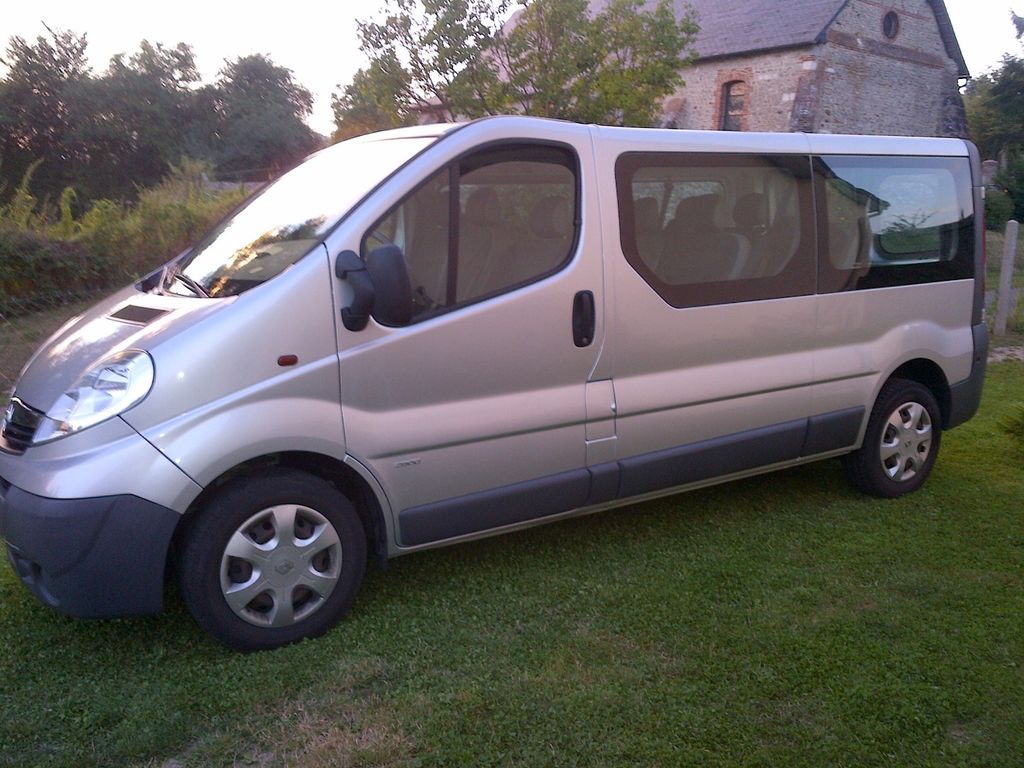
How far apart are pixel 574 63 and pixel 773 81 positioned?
1780cm

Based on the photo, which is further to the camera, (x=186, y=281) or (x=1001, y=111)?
(x=1001, y=111)

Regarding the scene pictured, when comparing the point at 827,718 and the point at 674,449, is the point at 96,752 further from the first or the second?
the point at 674,449

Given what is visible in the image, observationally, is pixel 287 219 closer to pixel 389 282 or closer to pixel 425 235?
pixel 425 235

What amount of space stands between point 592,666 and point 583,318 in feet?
4.96

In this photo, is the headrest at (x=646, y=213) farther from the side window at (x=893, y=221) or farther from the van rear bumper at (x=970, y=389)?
the van rear bumper at (x=970, y=389)

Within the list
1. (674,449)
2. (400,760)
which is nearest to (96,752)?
(400,760)

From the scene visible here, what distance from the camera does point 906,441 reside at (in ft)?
18.7

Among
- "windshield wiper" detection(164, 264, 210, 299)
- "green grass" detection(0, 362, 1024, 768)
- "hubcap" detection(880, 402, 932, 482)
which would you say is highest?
"windshield wiper" detection(164, 264, 210, 299)

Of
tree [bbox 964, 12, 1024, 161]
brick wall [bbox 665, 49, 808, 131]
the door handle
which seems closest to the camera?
the door handle

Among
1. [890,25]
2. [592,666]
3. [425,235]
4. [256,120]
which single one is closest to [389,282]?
[425,235]

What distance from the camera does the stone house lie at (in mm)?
29859

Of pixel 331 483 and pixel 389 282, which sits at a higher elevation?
pixel 389 282

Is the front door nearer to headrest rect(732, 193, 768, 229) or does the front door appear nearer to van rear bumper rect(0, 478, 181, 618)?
van rear bumper rect(0, 478, 181, 618)

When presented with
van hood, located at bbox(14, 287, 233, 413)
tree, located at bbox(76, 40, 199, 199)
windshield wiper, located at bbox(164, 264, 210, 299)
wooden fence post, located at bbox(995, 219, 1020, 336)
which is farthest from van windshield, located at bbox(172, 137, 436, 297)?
tree, located at bbox(76, 40, 199, 199)
